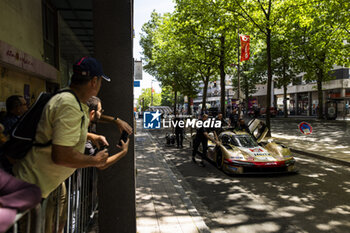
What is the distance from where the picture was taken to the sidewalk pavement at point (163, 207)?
4.08m

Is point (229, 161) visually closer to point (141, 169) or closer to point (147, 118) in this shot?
point (141, 169)

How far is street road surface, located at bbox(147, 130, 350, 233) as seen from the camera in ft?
14.8

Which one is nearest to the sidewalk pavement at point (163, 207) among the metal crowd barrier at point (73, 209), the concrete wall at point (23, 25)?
the metal crowd barrier at point (73, 209)

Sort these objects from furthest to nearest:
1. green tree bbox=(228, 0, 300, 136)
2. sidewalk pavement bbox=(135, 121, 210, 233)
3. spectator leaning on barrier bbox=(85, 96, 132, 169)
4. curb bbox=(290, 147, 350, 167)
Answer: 1. green tree bbox=(228, 0, 300, 136)
2. curb bbox=(290, 147, 350, 167)
3. sidewalk pavement bbox=(135, 121, 210, 233)
4. spectator leaning on barrier bbox=(85, 96, 132, 169)

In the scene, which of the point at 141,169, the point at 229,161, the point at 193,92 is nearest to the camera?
the point at 229,161

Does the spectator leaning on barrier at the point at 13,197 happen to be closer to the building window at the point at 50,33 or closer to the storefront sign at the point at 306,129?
the building window at the point at 50,33

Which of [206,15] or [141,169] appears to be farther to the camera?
[206,15]

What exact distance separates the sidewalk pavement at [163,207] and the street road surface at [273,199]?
0.32 meters

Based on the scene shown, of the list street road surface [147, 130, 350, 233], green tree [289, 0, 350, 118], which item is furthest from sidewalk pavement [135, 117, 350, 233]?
green tree [289, 0, 350, 118]

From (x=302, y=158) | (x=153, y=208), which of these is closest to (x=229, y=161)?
(x=153, y=208)

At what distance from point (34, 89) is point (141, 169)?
19.9 ft

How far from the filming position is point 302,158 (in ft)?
34.5

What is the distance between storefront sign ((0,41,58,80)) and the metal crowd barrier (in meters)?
5.58

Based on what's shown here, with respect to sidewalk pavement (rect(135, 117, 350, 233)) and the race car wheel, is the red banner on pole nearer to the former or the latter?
sidewalk pavement (rect(135, 117, 350, 233))
